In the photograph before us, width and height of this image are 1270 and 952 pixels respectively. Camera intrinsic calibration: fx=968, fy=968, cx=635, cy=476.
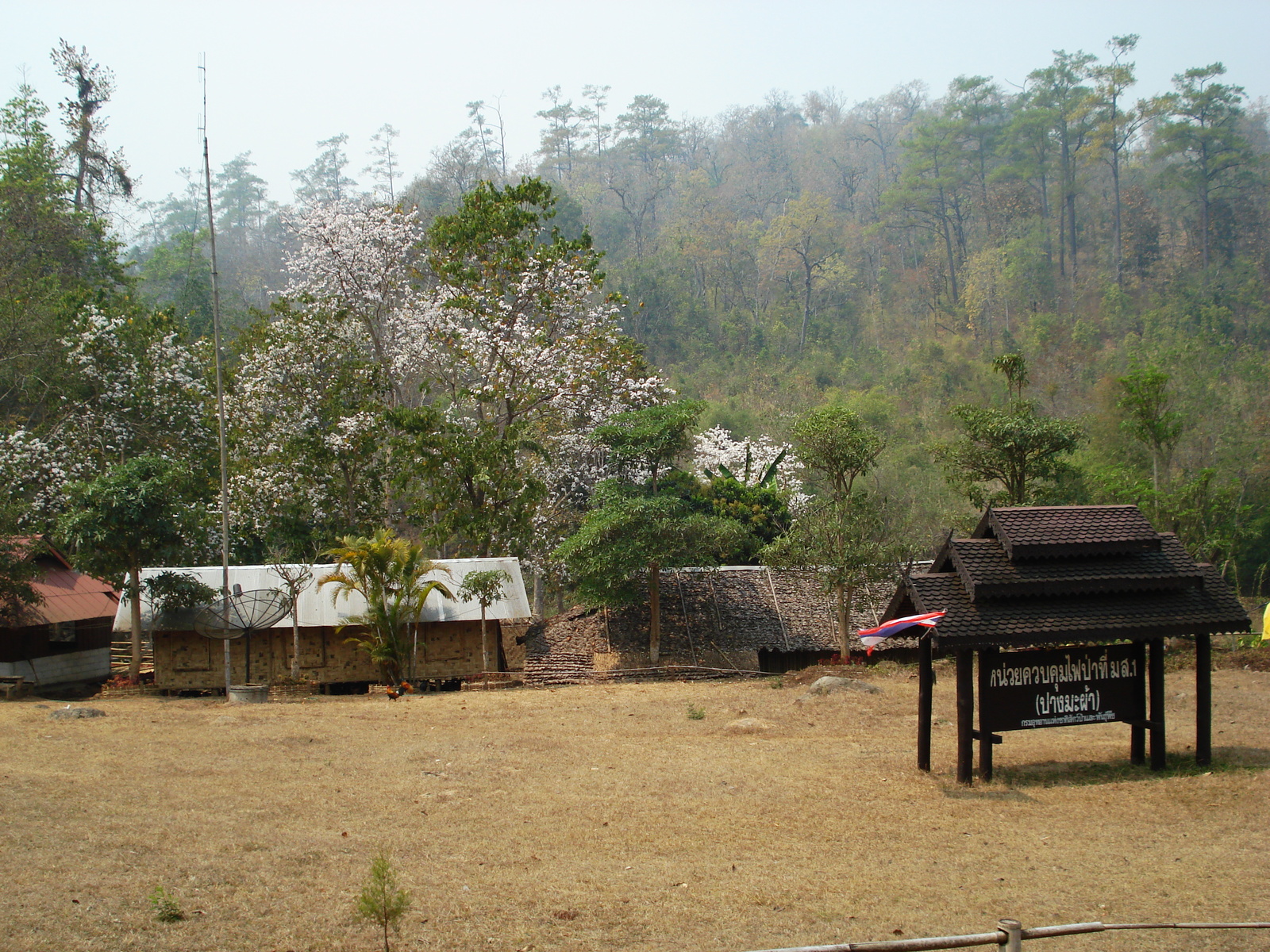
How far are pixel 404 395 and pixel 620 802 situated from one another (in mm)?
24125

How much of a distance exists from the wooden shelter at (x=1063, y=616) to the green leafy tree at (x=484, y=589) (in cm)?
1189

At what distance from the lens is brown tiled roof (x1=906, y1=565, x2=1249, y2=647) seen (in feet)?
34.3

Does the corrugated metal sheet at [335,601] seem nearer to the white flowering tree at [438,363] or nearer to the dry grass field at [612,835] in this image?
the white flowering tree at [438,363]

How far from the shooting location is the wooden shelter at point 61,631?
918 inches

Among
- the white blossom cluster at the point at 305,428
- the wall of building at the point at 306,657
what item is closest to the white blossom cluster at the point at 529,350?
the white blossom cluster at the point at 305,428

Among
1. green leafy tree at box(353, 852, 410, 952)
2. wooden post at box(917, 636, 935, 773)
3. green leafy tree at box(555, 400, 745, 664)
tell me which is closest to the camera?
green leafy tree at box(353, 852, 410, 952)

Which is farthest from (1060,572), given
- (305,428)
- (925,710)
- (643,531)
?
(305,428)

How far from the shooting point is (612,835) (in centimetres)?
887

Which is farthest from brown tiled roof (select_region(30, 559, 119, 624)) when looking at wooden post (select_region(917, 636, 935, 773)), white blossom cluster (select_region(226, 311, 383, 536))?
wooden post (select_region(917, 636, 935, 773))

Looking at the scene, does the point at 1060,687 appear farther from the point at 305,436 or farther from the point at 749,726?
the point at 305,436

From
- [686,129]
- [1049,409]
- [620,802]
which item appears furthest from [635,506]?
[686,129]

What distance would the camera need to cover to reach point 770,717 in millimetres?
15797

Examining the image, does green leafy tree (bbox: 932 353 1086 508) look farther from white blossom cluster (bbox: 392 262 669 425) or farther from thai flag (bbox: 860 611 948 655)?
thai flag (bbox: 860 611 948 655)

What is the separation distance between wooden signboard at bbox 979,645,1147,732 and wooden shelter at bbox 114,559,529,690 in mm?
13411
